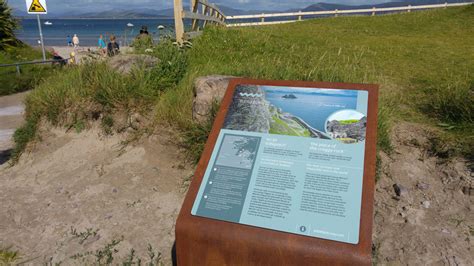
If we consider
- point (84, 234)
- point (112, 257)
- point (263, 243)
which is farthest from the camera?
point (84, 234)

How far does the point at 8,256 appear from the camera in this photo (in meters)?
3.12

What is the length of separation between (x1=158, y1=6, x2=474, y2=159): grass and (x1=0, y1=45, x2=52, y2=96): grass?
19.7 feet

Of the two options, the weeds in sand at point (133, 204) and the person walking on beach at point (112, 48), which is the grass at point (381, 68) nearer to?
the weeds in sand at point (133, 204)

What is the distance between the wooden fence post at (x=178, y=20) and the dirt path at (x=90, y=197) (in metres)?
2.80

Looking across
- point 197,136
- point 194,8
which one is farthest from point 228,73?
point 194,8

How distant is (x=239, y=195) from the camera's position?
2375 mm

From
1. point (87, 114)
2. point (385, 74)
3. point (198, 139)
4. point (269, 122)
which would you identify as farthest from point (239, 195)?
point (385, 74)

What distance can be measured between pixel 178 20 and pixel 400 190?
17.1 ft

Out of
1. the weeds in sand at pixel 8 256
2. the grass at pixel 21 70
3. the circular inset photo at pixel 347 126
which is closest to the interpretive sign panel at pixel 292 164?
the circular inset photo at pixel 347 126

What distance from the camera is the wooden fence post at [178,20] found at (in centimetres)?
698

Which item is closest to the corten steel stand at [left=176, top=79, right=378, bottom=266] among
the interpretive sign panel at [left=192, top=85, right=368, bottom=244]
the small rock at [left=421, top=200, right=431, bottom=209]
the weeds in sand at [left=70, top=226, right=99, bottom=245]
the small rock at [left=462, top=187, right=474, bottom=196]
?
the interpretive sign panel at [left=192, top=85, right=368, bottom=244]

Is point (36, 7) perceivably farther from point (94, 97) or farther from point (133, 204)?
point (133, 204)

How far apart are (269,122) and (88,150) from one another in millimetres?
3285

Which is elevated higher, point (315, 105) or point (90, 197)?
point (315, 105)
